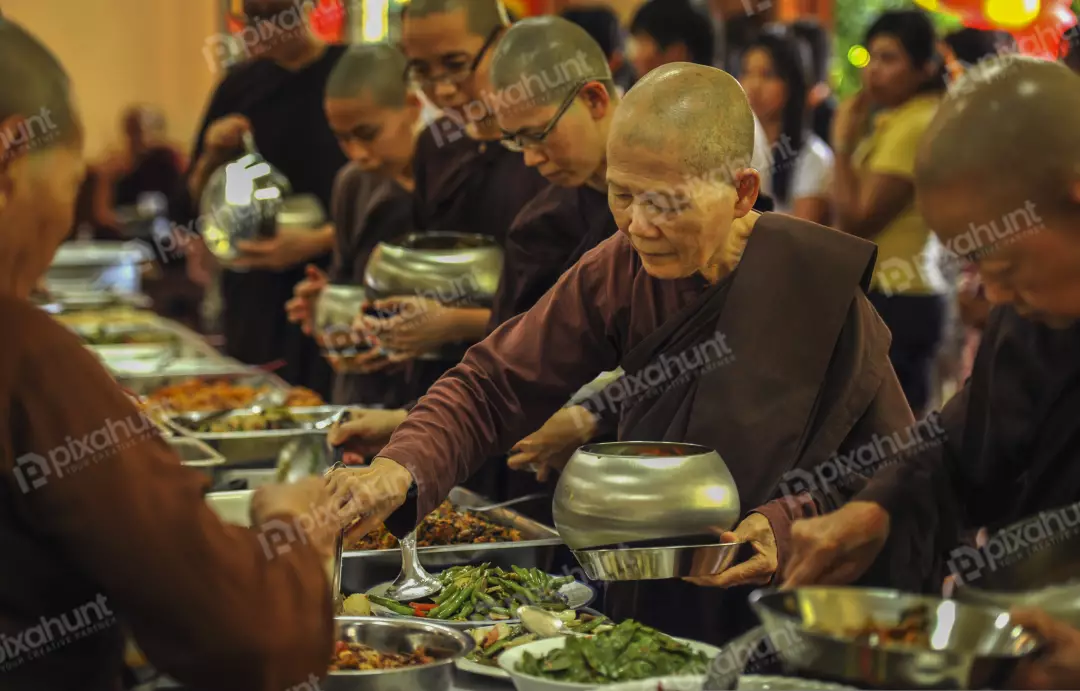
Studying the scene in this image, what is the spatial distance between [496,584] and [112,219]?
8044 mm

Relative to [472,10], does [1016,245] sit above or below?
below

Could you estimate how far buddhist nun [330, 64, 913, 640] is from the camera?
78.1 inches

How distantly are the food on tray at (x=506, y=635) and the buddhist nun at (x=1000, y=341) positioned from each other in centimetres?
30

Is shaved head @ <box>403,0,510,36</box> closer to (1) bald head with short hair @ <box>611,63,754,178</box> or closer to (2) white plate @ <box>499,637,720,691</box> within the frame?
(1) bald head with short hair @ <box>611,63,754,178</box>

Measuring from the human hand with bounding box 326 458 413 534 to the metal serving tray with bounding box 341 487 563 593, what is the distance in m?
0.17

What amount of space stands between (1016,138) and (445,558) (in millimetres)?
1182

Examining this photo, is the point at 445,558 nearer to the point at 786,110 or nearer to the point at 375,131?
the point at 375,131

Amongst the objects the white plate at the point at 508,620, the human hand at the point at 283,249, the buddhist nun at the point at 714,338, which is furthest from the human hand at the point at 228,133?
the white plate at the point at 508,620

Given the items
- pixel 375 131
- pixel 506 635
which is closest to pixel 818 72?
pixel 375 131

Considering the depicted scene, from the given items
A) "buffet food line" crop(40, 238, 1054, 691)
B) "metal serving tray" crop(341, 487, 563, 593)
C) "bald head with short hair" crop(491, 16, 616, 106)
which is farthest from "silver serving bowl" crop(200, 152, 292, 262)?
"metal serving tray" crop(341, 487, 563, 593)

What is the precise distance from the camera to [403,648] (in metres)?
1.81

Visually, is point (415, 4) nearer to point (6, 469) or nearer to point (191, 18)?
point (6, 469)

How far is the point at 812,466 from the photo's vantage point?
2.08m

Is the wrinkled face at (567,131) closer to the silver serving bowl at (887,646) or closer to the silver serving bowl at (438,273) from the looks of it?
the silver serving bowl at (438,273)
